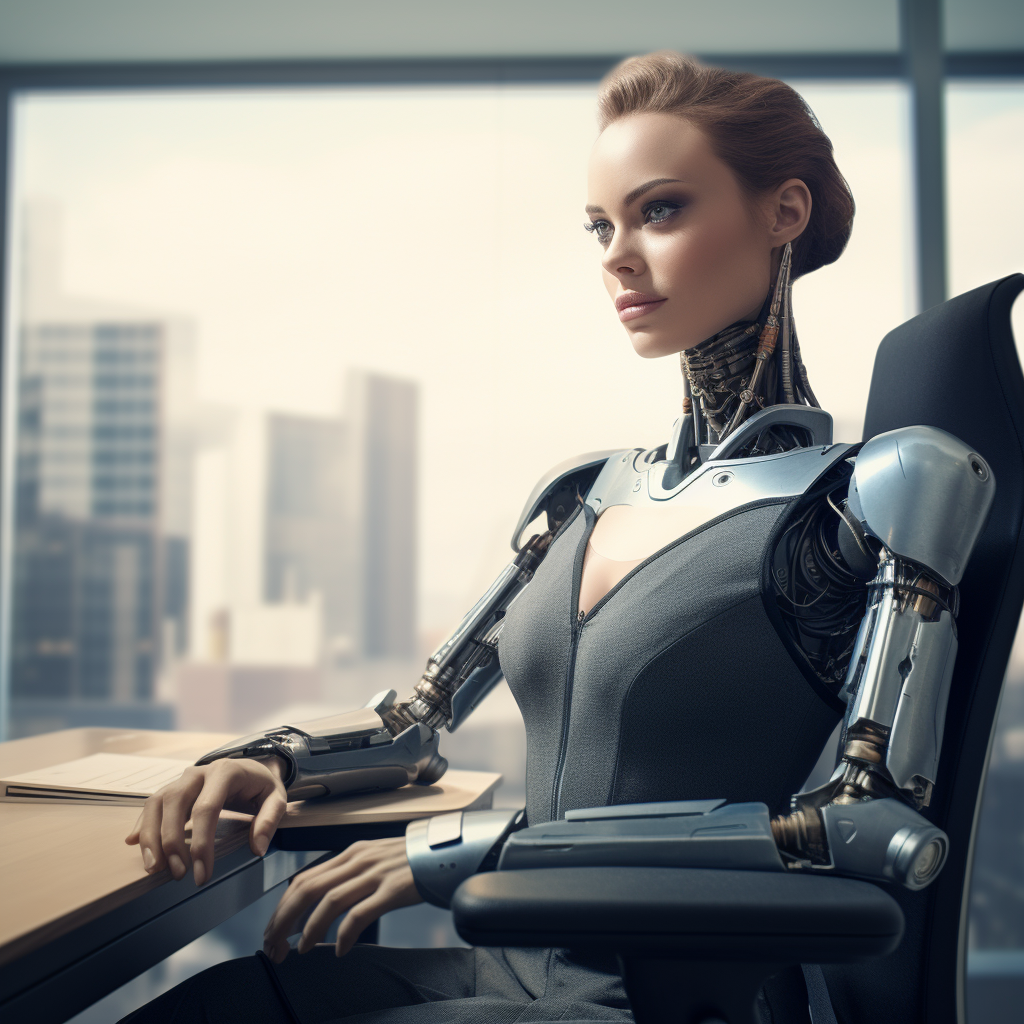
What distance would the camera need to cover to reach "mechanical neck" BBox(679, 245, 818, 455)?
924 mm

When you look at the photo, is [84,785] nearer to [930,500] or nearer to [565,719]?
[565,719]

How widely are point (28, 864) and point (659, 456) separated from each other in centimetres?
76

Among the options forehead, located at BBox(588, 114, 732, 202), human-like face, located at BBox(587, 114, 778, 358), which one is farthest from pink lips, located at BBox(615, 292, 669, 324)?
forehead, located at BBox(588, 114, 732, 202)

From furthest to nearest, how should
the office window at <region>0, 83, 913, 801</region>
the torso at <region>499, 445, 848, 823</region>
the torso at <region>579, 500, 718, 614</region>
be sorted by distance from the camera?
1. the office window at <region>0, 83, 913, 801</region>
2. the torso at <region>579, 500, 718, 614</region>
3. the torso at <region>499, 445, 848, 823</region>

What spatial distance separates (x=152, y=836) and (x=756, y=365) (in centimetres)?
76

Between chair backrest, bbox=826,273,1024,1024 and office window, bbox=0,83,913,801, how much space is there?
4.43 ft

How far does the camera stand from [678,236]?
891mm

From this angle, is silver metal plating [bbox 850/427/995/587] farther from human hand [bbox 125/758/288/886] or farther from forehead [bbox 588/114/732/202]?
human hand [bbox 125/758/288/886]

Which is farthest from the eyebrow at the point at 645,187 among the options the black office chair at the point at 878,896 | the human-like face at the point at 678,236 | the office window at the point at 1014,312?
the office window at the point at 1014,312

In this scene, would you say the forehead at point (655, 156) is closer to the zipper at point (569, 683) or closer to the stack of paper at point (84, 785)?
the zipper at point (569, 683)

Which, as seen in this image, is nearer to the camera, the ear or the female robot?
the female robot

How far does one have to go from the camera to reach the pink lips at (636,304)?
2.99 feet

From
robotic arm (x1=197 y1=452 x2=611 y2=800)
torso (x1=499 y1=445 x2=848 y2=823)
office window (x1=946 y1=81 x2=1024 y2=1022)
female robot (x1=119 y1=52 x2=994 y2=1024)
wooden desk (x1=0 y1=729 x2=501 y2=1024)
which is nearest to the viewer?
wooden desk (x1=0 y1=729 x2=501 y2=1024)

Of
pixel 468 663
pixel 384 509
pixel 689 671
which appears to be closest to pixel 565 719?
pixel 689 671
